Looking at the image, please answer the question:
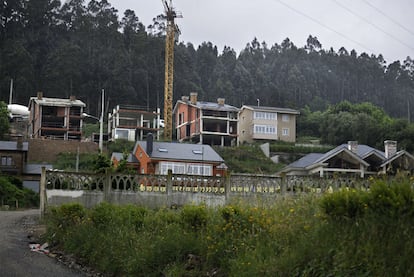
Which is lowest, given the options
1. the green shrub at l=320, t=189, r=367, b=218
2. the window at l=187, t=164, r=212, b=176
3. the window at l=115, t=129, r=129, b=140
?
the green shrub at l=320, t=189, r=367, b=218

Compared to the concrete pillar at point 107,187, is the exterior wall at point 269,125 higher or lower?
higher

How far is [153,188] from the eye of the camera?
66.2ft

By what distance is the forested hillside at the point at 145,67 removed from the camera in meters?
94.0

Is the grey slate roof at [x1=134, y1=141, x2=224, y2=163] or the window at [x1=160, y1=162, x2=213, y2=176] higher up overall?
the grey slate roof at [x1=134, y1=141, x2=224, y2=163]

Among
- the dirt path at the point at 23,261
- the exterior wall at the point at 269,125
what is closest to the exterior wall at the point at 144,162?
the dirt path at the point at 23,261

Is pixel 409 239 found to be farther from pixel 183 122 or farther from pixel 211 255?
pixel 183 122

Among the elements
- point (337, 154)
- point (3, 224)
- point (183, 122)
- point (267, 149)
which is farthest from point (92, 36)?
point (3, 224)

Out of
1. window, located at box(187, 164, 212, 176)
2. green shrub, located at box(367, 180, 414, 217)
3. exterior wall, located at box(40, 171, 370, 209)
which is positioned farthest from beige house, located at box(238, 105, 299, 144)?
green shrub, located at box(367, 180, 414, 217)

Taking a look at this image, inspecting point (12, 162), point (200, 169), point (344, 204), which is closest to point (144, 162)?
point (200, 169)

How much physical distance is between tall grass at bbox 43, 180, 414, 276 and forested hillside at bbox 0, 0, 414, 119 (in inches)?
3219

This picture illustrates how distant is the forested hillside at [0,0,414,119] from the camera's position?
94.0 m

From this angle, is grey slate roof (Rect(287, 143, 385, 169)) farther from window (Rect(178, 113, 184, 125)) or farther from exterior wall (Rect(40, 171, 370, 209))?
window (Rect(178, 113, 184, 125))

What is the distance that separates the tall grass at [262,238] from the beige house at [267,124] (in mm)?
64406

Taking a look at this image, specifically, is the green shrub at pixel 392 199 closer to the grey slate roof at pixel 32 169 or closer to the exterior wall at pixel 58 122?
the grey slate roof at pixel 32 169
